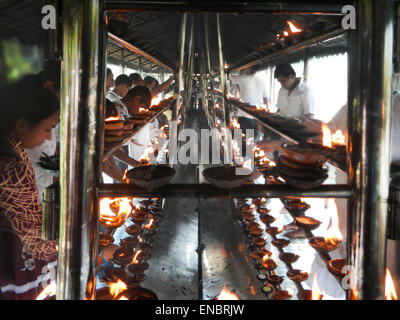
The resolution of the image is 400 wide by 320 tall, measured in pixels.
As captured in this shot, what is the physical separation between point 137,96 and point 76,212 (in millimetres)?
2613

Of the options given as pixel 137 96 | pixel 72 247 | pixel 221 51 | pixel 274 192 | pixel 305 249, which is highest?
pixel 221 51

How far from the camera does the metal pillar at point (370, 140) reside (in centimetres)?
61

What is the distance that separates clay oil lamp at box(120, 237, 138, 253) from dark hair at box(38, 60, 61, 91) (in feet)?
3.48

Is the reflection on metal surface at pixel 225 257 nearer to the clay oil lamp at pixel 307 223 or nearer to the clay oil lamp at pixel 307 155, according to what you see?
the clay oil lamp at pixel 307 223

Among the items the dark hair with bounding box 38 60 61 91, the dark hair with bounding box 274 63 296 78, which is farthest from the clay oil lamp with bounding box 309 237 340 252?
the dark hair with bounding box 274 63 296 78

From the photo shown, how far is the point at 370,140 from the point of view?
63cm

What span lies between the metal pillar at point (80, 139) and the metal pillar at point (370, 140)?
520 millimetres

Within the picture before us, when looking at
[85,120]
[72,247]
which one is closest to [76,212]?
[72,247]

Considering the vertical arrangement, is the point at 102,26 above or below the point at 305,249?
above

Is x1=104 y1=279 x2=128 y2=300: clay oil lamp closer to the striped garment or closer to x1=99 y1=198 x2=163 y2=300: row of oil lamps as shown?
x1=99 y1=198 x2=163 y2=300: row of oil lamps

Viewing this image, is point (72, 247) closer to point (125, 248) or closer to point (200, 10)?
point (200, 10)

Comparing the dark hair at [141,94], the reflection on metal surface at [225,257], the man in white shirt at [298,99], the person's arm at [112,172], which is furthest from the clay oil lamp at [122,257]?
the man in white shirt at [298,99]

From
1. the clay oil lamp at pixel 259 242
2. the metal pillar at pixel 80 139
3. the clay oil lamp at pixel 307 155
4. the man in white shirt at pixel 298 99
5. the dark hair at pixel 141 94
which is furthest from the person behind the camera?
the man in white shirt at pixel 298 99

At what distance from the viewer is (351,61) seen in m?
0.66
